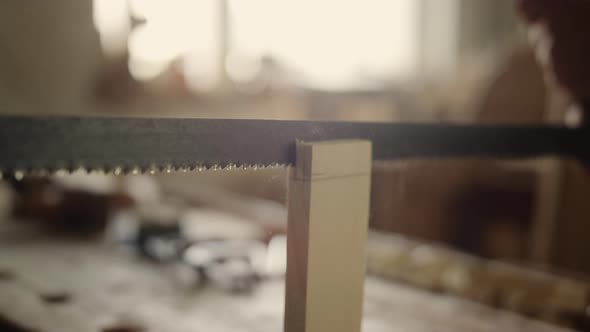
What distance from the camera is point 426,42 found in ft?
11.1

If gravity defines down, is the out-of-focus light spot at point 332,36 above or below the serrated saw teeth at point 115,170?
above

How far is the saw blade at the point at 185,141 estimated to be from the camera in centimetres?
29

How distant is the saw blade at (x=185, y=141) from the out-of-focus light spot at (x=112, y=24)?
1422mm

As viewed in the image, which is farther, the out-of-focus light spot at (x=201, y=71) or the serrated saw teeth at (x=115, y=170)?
the out-of-focus light spot at (x=201, y=71)

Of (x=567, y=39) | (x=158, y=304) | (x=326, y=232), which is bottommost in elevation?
(x=158, y=304)

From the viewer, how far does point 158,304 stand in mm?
625

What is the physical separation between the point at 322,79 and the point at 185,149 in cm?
230

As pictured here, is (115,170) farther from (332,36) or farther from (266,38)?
(332,36)

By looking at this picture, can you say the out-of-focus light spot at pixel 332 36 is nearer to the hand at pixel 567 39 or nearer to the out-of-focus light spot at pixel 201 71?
the out-of-focus light spot at pixel 201 71

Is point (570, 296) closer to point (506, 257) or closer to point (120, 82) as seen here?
point (506, 257)

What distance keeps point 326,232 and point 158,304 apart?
1.01ft

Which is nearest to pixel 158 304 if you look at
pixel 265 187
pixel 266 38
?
pixel 265 187

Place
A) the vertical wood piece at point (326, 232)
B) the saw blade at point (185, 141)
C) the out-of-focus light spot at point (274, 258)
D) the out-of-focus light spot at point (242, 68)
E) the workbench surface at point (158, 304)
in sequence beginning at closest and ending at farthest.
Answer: the saw blade at point (185, 141), the vertical wood piece at point (326, 232), the workbench surface at point (158, 304), the out-of-focus light spot at point (274, 258), the out-of-focus light spot at point (242, 68)

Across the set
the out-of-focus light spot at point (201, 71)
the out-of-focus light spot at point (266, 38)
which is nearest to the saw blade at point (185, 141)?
the out-of-focus light spot at point (266, 38)
